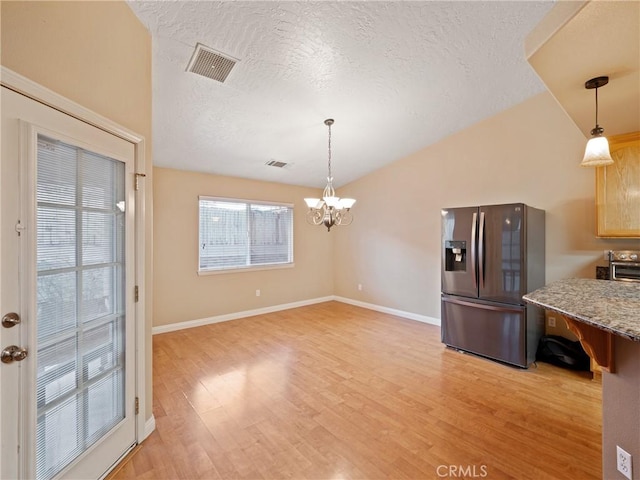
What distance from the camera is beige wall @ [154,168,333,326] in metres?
4.14

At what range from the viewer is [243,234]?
196 inches

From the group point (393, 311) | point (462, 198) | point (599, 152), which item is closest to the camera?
point (599, 152)

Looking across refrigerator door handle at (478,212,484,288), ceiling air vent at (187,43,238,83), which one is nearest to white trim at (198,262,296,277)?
ceiling air vent at (187,43,238,83)

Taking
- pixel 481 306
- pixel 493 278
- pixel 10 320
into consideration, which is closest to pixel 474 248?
Result: pixel 493 278

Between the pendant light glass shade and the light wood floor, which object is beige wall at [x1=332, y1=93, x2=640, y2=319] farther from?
the pendant light glass shade

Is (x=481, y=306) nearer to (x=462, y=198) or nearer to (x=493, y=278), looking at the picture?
(x=493, y=278)

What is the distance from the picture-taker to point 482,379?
2779 mm

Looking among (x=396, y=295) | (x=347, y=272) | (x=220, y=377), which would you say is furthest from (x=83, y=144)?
(x=347, y=272)

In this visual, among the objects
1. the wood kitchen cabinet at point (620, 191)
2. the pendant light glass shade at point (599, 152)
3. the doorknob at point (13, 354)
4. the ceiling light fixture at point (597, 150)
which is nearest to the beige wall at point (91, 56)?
the doorknob at point (13, 354)

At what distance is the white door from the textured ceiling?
1160mm

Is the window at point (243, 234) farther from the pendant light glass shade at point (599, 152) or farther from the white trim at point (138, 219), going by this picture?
the pendant light glass shade at point (599, 152)

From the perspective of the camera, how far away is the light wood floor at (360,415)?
5.62 ft

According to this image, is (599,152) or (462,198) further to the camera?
(462,198)

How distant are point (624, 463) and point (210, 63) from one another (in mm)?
3622
